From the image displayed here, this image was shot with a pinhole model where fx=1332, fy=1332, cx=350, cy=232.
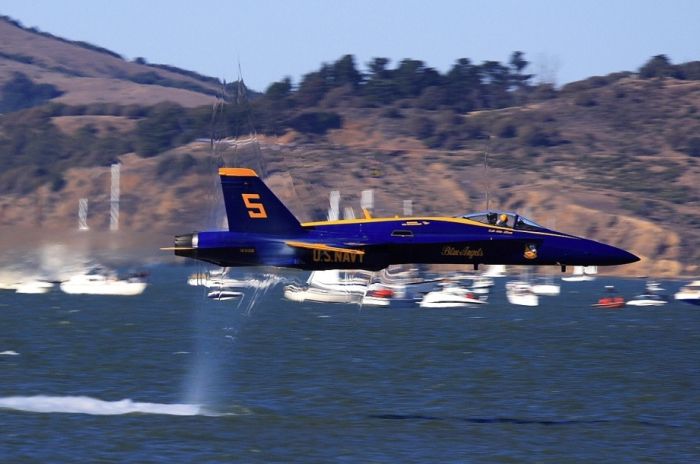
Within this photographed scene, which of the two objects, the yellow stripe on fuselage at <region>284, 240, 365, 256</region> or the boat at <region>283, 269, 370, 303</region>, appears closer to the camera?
the yellow stripe on fuselage at <region>284, 240, 365, 256</region>

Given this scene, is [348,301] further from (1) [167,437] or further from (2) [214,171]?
(2) [214,171]

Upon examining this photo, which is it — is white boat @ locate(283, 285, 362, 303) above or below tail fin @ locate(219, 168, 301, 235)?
below

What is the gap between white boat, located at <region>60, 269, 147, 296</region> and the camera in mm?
149875

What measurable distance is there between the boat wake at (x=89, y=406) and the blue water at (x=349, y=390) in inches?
6.3

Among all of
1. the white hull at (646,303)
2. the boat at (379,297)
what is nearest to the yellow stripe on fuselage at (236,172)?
the boat at (379,297)

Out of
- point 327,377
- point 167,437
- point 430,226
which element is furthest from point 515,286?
point 430,226

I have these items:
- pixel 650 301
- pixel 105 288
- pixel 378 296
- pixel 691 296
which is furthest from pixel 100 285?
pixel 691 296

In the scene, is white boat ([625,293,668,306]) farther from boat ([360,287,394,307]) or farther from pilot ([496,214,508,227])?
pilot ([496,214,508,227])

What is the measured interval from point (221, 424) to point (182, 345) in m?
45.7

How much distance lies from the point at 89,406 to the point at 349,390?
15073 mm

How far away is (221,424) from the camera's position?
2457 inches

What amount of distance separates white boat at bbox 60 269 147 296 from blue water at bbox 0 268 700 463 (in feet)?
36.7

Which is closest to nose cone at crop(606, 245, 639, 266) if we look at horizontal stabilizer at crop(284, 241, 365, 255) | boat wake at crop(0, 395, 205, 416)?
horizontal stabilizer at crop(284, 241, 365, 255)

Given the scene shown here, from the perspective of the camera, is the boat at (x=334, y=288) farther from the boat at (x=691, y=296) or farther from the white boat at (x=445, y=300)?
the boat at (x=691, y=296)
